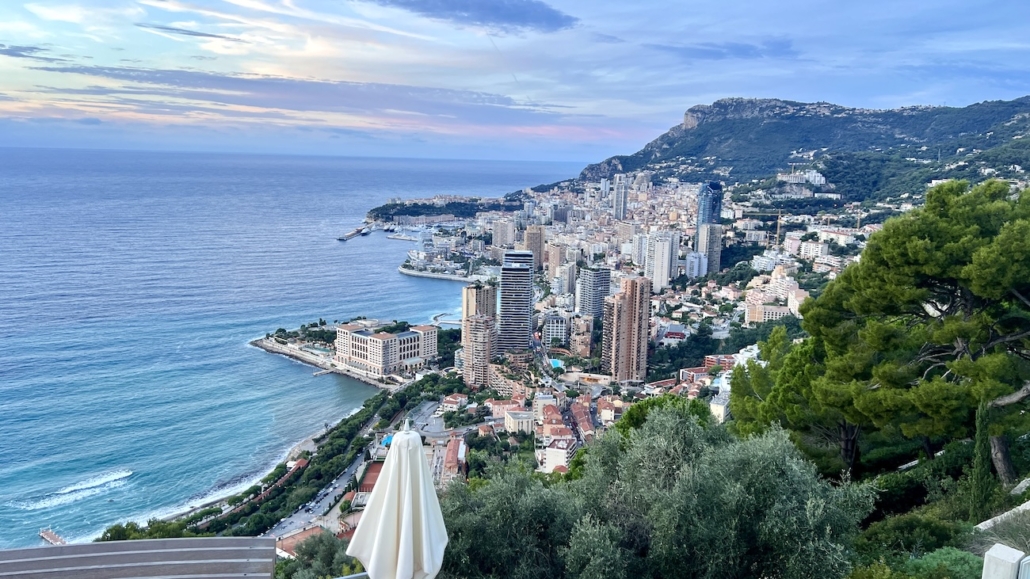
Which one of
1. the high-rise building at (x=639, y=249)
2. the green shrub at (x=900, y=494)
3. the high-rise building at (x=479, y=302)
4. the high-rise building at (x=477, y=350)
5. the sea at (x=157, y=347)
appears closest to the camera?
the green shrub at (x=900, y=494)

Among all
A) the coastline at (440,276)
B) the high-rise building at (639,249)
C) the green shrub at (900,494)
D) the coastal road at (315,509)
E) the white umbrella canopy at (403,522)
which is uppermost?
the white umbrella canopy at (403,522)

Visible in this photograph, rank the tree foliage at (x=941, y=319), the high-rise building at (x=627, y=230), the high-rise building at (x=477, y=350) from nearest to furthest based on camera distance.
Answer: the tree foliage at (x=941, y=319) → the high-rise building at (x=477, y=350) → the high-rise building at (x=627, y=230)

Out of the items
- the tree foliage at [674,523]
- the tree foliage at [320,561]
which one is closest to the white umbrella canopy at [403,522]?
the tree foliage at [674,523]

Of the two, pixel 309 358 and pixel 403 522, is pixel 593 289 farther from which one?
pixel 403 522

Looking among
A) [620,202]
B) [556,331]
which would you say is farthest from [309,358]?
[620,202]

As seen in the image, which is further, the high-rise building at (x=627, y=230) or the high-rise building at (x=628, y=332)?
the high-rise building at (x=627, y=230)

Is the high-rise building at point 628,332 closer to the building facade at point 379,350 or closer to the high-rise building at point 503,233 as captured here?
the building facade at point 379,350

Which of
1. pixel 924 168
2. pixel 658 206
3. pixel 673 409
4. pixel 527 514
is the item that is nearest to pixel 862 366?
pixel 673 409
